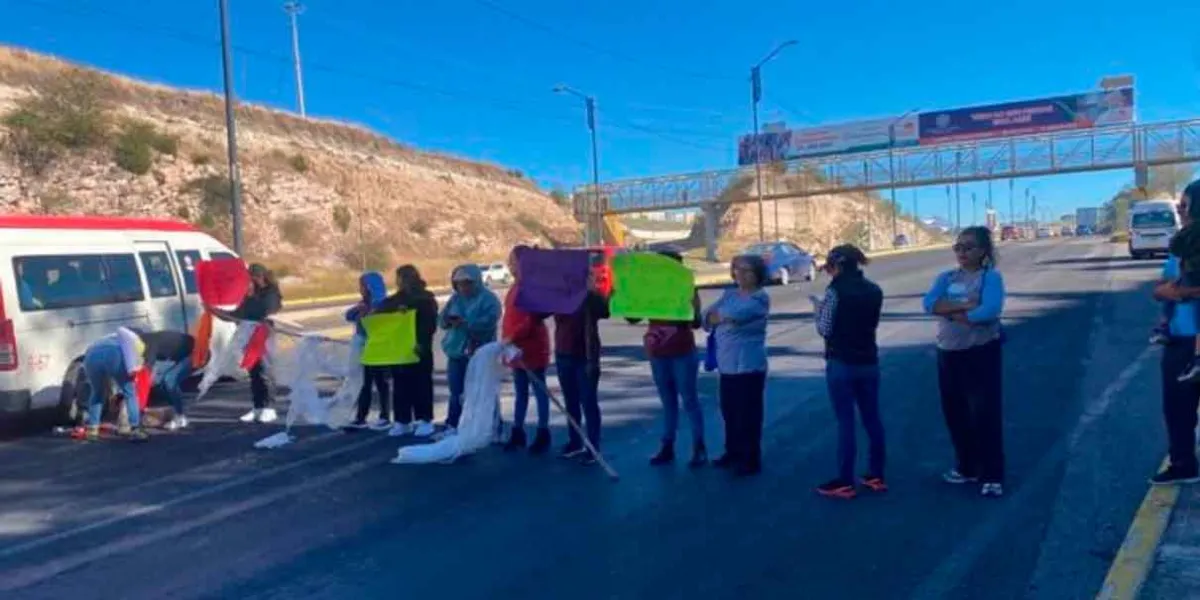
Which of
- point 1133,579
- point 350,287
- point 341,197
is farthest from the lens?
point 341,197

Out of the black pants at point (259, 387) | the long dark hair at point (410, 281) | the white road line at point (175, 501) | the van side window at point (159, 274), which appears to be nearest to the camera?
the white road line at point (175, 501)

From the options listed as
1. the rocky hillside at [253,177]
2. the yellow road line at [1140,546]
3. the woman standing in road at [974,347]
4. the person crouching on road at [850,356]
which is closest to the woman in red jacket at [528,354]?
the person crouching on road at [850,356]

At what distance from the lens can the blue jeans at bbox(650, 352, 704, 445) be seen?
7914 millimetres

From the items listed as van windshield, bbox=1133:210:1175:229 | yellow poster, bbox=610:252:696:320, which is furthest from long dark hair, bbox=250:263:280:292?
van windshield, bbox=1133:210:1175:229

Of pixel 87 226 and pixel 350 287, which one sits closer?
pixel 87 226

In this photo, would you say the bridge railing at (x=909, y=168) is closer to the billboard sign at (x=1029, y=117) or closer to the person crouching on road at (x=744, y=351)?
the billboard sign at (x=1029, y=117)

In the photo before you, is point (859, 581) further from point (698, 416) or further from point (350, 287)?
point (350, 287)

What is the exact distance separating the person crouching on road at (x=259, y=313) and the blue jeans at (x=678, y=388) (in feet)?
14.6

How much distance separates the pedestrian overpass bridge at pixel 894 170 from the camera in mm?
58312

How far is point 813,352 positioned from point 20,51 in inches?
2057

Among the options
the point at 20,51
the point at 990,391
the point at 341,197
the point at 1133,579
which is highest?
the point at 20,51

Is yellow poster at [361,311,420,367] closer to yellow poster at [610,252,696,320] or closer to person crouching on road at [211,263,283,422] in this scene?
person crouching on road at [211,263,283,422]

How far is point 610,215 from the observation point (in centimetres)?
7000

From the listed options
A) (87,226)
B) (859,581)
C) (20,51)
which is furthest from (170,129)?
(859,581)
